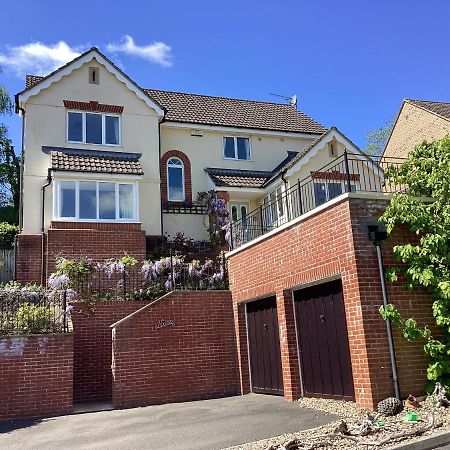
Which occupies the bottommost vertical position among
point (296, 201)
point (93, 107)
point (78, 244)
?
point (78, 244)

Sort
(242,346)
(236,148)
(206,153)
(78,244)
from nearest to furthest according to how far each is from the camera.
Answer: (242,346) → (78,244) → (206,153) → (236,148)

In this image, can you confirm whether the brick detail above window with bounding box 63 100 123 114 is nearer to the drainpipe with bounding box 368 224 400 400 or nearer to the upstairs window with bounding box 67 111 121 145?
the upstairs window with bounding box 67 111 121 145

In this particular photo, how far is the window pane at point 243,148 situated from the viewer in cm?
2205

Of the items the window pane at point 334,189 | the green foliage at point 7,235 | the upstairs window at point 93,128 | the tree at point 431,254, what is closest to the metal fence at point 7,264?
the green foliage at point 7,235

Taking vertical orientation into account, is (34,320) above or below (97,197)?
below

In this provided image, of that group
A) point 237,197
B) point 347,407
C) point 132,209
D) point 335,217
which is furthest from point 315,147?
point 347,407

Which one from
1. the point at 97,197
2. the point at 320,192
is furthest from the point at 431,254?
the point at 97,197

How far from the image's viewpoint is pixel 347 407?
8477 mm

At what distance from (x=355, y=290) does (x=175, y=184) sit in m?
13.1

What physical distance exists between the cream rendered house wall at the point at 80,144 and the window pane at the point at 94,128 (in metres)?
0.31

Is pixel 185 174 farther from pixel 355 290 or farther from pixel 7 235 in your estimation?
pixel 355 290

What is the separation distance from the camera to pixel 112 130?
19.2 meters

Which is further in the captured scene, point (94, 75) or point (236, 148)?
point (236, 148)

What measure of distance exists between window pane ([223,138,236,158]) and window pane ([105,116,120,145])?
16.0ft
